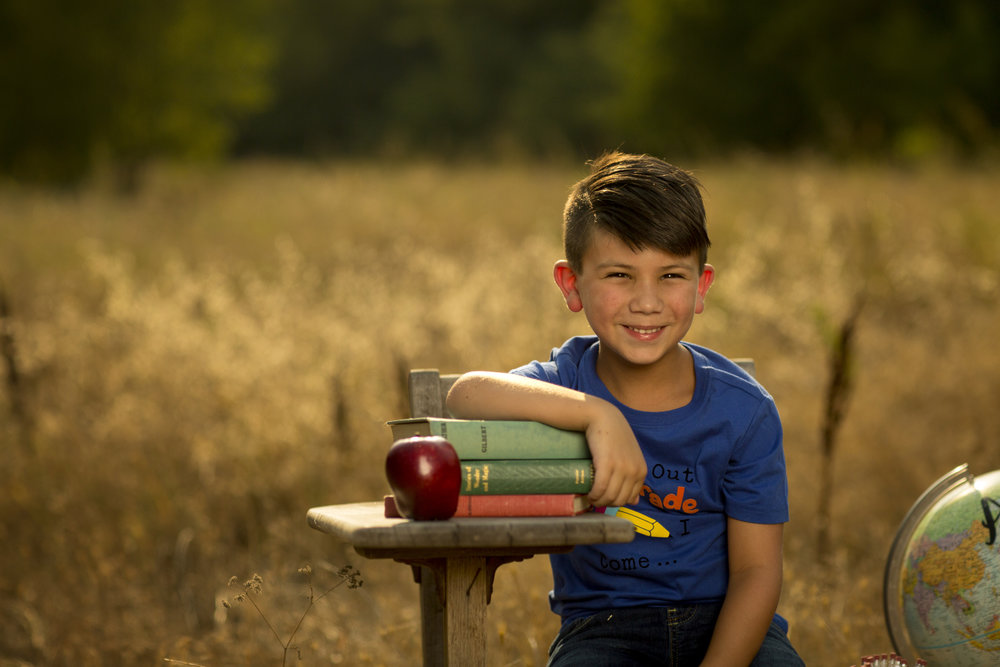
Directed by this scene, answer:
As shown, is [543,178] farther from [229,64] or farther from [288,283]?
[229,64]

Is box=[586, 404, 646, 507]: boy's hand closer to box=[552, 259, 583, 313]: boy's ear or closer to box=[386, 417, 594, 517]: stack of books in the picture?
box=[386, 417, 594, 517]: stack of books

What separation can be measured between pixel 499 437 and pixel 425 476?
0.24 meters

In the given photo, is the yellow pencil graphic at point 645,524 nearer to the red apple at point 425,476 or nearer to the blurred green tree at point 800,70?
the red apple at point 425,476

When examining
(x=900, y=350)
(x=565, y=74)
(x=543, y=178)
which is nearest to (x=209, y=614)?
(x=900, y=350)

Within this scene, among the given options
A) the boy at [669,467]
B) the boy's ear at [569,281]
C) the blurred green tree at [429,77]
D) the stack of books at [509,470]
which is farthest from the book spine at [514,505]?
the blurred green tree at [429,77]

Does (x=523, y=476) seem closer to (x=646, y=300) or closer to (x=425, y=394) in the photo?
(x=646, y=300)

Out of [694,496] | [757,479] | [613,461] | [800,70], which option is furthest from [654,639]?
[800,70]

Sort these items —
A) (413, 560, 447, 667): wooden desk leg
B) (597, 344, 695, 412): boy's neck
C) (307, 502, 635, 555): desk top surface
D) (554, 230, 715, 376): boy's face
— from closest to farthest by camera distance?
(307, 502, 635, 555): desk top surface, (554, 230, 715, 376): boy's face, (597, 344, 695, 412): boy's neck, (413, 560, 447, 667): wooden desk leg

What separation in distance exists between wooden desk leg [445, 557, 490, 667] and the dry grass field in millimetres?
630

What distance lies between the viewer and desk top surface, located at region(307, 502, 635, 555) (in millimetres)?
1923

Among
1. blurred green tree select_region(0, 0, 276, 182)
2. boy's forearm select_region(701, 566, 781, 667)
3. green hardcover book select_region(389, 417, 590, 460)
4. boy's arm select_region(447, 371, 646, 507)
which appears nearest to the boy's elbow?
boy's arm select_region(447, 371, 646, 507)

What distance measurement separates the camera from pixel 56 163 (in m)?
21.4

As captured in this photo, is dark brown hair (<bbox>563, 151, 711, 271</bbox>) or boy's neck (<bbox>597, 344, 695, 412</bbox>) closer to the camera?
dark brown hair (<bbox>563, 151, 711, 271</bbox>)

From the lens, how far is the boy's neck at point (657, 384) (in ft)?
8.71
